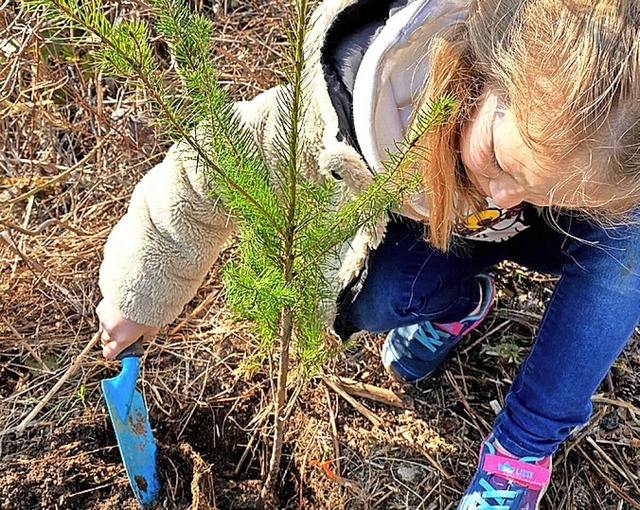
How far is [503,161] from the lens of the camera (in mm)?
1086

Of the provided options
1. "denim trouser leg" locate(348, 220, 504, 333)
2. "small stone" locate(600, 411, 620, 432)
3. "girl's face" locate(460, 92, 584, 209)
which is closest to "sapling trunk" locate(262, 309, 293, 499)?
"denim trouser leg" locate(348, 220, 504, 333)

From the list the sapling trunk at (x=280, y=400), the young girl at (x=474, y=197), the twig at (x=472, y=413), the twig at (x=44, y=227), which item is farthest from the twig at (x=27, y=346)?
the twig at (x=472, y=413)

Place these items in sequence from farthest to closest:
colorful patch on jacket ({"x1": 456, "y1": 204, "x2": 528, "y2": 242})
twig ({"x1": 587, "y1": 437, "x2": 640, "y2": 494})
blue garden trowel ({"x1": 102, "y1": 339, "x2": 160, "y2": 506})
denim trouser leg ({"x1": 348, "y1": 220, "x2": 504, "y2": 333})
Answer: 1. twig ({"x1": 587, "y1": 437, "x2": 640, "y2": 494})
2. denim trouser leg ({"x1": 348, "y1": 220, "x2": 504, "y2": 333})
3. colorful patch on jacket ({"x1": 456, "y1": 204, "x2": 528, "y2": 242})
4. blue garden trowel ({"x1": 102, "y1": 339, "x2": 160, "y2": 506})

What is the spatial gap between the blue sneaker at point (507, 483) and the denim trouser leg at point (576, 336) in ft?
0.11

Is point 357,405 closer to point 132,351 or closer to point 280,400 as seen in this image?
point 280,400

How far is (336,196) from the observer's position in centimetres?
132

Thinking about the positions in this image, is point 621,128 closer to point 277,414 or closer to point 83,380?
point 277,414

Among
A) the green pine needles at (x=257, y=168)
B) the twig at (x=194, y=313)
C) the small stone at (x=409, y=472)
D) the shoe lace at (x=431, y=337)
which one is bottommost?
the small stone at (x=409, y=472)

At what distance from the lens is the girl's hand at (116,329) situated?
143 cm

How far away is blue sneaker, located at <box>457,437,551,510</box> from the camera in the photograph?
1.55m

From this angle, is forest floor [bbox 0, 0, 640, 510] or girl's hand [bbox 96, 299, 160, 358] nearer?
girl's hand [bbox 96, 299, 160, 358]

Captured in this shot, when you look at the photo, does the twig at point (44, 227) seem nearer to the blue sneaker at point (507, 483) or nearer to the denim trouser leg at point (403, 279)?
the denim trouser leg at point (403, 279)

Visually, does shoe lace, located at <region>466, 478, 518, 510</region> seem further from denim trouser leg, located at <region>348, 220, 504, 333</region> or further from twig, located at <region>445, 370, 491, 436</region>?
denim trouser leg, located at <region>348, 220, 504, 333</region>

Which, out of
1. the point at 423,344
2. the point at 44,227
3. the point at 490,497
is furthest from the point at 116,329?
the point at 490,497
